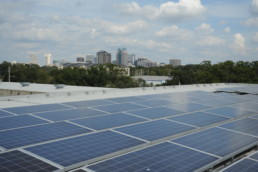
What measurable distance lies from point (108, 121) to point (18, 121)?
13.6ft

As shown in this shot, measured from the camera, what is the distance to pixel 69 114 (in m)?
14.7

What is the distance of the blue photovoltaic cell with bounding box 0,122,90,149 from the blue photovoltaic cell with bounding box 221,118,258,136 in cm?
739

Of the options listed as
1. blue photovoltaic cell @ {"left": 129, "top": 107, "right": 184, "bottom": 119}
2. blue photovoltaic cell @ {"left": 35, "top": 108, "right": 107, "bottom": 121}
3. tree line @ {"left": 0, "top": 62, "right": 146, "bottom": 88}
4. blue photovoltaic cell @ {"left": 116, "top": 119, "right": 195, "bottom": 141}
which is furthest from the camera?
tree line @ {"left": 0, "top": 62, "right": 146, "bottom": 88}

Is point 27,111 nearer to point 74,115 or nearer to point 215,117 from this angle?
point 74,115

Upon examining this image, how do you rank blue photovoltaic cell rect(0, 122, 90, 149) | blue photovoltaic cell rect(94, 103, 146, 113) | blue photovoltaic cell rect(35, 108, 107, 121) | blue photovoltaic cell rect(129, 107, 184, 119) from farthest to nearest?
blue photovoltaic cell rect(94, 103, 146, 113)
blue photovoltaic cell rect(129, 107, 184, 119)
blue photovoltaic cell rect(35, 108, 107, 121)
blue photovoltaic cell rect(0, 122, 90, 149)

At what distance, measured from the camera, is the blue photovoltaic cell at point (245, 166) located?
8444mm

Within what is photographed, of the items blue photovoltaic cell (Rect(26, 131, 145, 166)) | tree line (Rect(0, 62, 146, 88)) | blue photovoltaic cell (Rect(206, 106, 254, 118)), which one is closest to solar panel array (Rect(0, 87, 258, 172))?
blue photovoltaic cell (Rect(26, 131, 145, 166))

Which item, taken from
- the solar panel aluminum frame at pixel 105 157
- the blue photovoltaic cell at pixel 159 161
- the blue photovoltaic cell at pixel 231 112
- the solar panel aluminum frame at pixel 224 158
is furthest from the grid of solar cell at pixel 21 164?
the blue photovoltaic cell at pixel 231 112

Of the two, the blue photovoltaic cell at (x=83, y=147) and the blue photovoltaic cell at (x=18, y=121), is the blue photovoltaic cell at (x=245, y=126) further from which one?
the blue photovoltaic cell at (x=18, y=121)

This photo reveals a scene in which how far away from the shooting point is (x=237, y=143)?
1123 centimetres

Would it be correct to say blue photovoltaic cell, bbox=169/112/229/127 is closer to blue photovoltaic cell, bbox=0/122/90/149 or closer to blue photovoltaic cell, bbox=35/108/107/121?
blue photovoltaic cell, bbox=35/108/107/121

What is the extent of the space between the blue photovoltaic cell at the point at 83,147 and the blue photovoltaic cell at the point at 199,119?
478 cm

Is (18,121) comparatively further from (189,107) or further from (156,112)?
(189,107)

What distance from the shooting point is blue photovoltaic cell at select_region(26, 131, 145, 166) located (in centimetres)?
845
